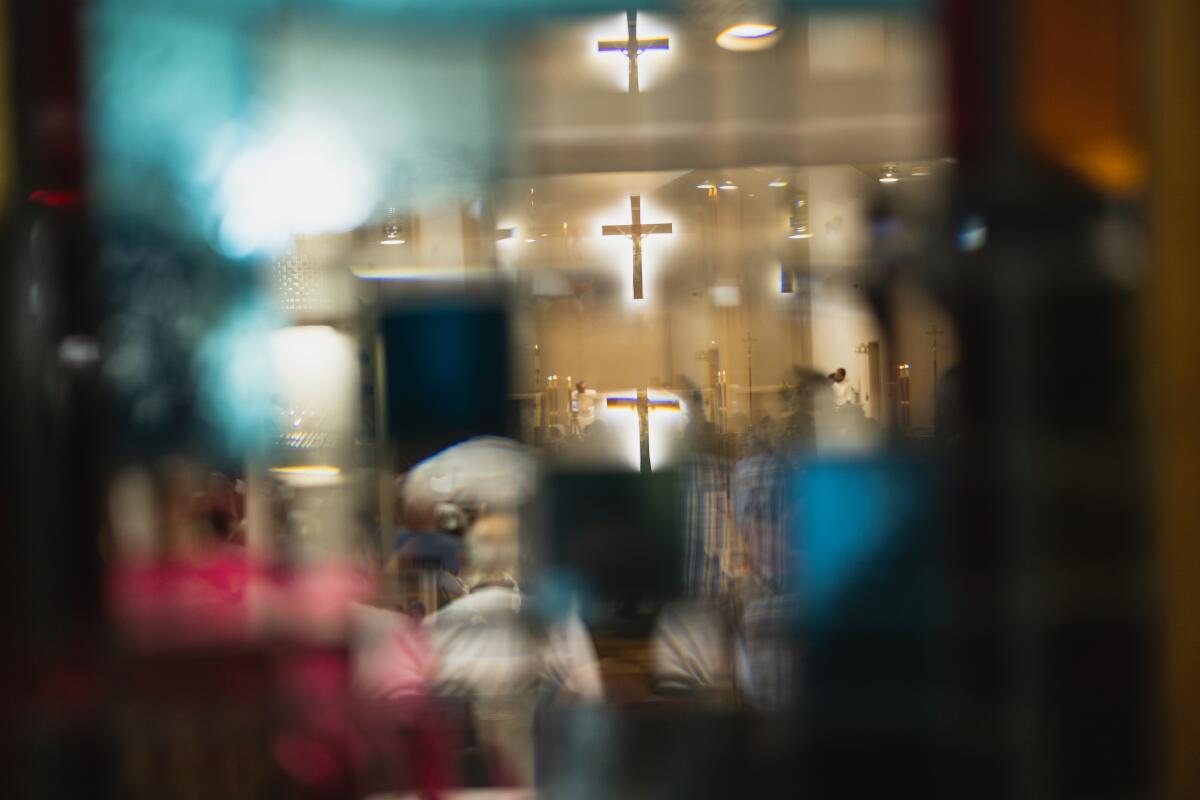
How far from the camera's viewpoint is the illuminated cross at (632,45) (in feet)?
→ 8.67

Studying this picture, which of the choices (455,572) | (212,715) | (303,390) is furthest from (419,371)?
(212,715)

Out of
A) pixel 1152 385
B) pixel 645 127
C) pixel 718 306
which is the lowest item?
pixel 1152 385

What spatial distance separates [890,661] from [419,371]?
3.91 feet

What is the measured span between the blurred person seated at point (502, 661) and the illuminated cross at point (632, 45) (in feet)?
3.59

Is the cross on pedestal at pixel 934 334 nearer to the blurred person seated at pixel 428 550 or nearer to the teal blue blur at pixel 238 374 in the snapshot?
the blurred person seated at pixel 428 550

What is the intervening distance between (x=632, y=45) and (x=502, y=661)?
137 cm

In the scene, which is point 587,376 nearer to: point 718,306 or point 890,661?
point 718,306

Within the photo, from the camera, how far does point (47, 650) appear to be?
256 cm

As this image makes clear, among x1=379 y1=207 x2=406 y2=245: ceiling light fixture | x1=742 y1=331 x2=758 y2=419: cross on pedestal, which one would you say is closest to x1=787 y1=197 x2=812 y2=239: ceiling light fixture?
x1=742 y1=331 x2=758 y2=419: cross on pedestal

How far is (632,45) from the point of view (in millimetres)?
2646

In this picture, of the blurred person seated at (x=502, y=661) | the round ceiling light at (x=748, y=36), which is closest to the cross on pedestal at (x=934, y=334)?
the round ceiling light at (x=748, y=36)

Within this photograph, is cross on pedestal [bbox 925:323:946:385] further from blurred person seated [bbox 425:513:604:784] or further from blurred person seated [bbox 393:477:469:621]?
blurred person seated [bbox 393:477:469:621]

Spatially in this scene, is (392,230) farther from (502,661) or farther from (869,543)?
(869,543)

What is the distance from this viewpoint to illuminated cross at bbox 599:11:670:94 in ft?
8.67
